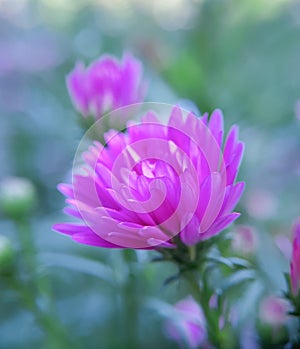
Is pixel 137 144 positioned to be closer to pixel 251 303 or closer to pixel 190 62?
pixel 251 303

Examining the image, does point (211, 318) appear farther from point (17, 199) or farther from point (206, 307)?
point (17, 199)

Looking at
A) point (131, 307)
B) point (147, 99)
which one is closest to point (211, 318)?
point (131, 307)

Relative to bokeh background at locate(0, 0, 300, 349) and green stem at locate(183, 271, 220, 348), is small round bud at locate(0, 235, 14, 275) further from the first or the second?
green stem at locate(183, 271, 220, 348)

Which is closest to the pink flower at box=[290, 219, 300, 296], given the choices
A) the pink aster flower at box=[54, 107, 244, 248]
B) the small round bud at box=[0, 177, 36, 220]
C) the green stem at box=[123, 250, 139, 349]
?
the pink aster flower at box=[54, 107, 244, 248]

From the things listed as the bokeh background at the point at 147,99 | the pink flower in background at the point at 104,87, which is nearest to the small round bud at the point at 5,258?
the bokeh background at the point at 147,99

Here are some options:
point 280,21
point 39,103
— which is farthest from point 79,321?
point 280,21

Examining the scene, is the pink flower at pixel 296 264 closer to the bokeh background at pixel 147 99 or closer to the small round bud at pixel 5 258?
the bokeh background at pixel 147 99
